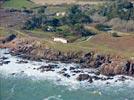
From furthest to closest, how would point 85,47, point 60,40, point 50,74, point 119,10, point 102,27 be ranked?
point 119,10 → point 102,27 → point 60,40 → point 85,47 → point 50,74

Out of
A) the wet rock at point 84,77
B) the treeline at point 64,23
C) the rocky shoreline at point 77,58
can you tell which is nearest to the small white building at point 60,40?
the rocky shoreline at point 77,58

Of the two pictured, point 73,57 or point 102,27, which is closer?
point 73,57

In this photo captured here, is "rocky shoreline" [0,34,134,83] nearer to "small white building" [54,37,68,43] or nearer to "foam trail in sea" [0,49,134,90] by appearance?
"foam trail in sea" [0,49,134,90]

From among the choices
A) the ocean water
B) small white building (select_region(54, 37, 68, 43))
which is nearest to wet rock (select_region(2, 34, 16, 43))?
small white building (select_region(54, 37, 68, 43))

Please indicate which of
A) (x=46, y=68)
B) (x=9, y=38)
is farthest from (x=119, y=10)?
(x=46, y=68)

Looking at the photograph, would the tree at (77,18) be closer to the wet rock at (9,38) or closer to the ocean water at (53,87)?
the wet rock at (9,38)

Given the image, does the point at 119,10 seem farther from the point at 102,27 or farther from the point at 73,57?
the point at 73,57
